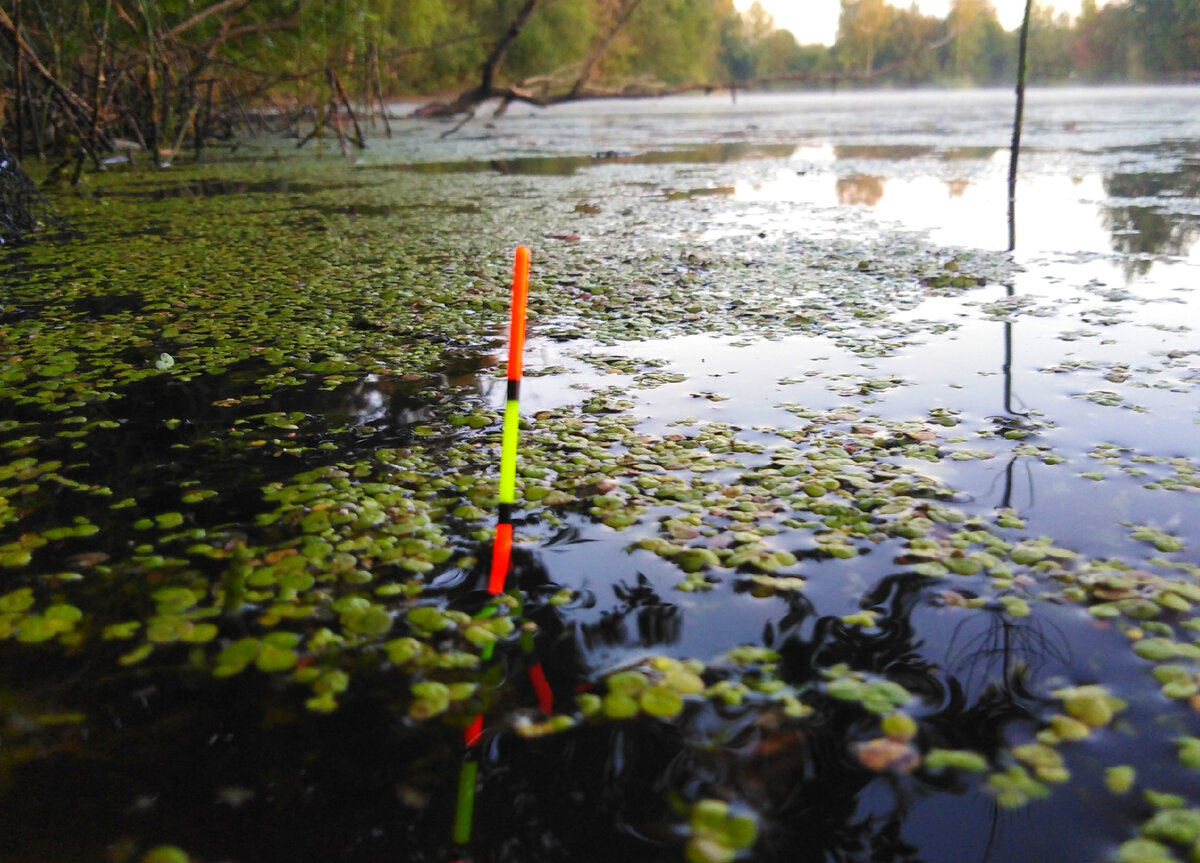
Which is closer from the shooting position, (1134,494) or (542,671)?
(542,671)

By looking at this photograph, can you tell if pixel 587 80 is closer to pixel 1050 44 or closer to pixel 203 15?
pixel 203 15

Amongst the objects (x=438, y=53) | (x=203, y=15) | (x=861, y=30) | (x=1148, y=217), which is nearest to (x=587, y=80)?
(x=203, y=15)

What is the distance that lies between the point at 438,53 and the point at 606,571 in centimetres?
3453

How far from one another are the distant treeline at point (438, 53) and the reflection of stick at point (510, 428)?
6030 mm

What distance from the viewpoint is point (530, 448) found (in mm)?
2873

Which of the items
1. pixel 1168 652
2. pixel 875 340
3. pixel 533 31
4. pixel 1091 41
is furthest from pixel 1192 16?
pixel 1168 652

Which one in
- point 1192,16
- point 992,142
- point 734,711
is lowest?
point 734,711

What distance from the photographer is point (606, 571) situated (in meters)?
2.19

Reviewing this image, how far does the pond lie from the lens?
149 centimetres

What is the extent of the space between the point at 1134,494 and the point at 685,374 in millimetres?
1669

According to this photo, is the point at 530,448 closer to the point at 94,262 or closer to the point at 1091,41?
the point at 94,262

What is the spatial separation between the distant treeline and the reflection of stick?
19.8ft

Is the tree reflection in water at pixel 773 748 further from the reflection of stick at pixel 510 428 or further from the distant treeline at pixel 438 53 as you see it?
the distant treeline at pixel 438 53

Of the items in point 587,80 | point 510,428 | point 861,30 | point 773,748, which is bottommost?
point 773,748
